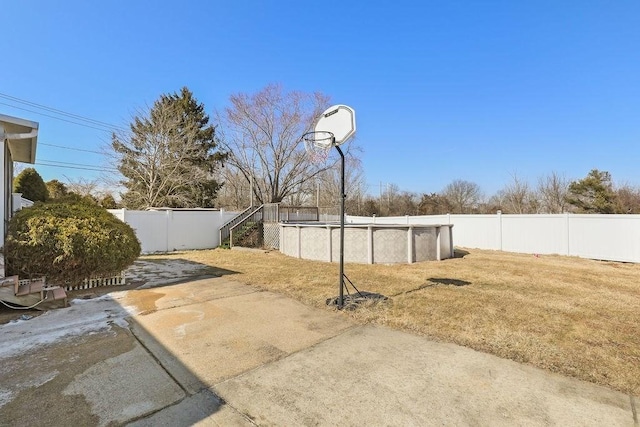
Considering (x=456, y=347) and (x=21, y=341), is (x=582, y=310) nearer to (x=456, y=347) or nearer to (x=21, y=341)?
(x=456, y=347)

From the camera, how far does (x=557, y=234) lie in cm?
1050

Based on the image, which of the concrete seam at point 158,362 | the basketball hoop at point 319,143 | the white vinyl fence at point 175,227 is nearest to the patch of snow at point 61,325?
the concrete seam at point 158,362

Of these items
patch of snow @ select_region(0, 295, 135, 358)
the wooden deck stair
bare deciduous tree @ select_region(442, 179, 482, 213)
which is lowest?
patch of snow @ select_region(0, 295, 135, 358)

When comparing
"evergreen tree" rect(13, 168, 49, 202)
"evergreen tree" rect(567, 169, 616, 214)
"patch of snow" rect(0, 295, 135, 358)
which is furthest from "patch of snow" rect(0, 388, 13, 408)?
"evergreen tree" rect(567, 169, 616, 214)

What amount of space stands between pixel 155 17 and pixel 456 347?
1151 cm

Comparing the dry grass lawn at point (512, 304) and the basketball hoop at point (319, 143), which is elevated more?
the basketball hoop at point (319, 143)

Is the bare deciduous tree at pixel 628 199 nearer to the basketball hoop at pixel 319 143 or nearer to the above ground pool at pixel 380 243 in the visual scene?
the above ground pool at pixel 380 243

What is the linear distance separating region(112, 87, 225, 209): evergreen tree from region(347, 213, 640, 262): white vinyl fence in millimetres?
16330

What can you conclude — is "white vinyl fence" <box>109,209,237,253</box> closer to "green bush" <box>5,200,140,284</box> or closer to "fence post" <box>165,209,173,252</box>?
"fence post" <box>165,209,173,252</box>

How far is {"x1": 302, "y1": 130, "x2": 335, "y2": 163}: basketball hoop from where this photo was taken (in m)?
5.11

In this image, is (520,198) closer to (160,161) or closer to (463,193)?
(463,193)

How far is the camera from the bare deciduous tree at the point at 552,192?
21.0 meters

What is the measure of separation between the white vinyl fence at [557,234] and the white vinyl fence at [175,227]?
10.9 m

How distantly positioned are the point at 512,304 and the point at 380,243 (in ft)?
14.0
